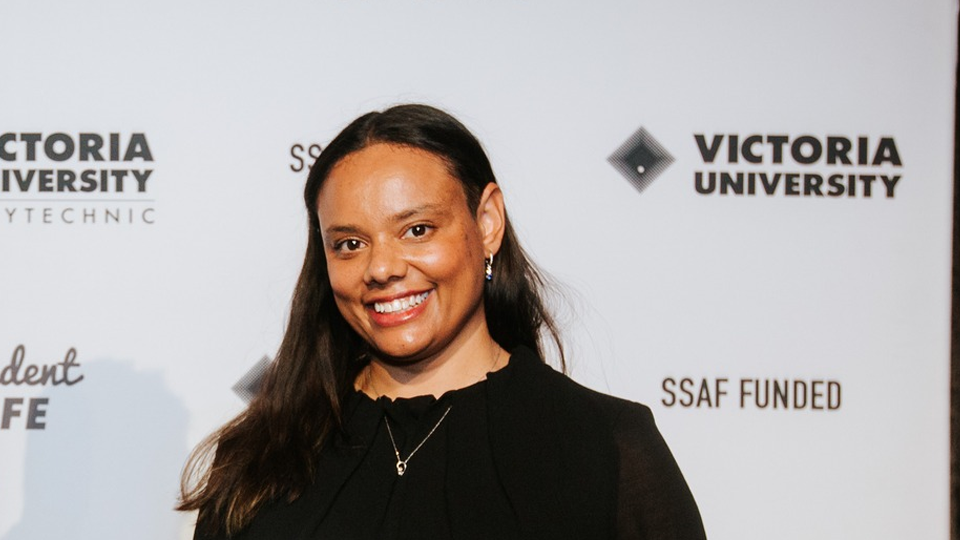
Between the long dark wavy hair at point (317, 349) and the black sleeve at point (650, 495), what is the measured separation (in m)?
0.32

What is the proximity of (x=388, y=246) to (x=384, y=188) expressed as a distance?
83 millimetres

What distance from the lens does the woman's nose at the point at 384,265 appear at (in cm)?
135

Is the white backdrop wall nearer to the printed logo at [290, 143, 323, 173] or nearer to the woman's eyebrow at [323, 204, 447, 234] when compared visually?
the printed logo at [290, 143, 323, 173]

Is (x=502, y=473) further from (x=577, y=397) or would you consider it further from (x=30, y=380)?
(x=30, y=380)

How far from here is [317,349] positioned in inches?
62.4

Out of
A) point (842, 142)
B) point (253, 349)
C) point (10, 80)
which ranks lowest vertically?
point (253, 349)

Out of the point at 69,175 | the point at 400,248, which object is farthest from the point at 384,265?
the point at 69,175

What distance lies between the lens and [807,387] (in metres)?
2.21

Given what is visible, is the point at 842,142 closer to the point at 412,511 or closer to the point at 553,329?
the point at 553,329

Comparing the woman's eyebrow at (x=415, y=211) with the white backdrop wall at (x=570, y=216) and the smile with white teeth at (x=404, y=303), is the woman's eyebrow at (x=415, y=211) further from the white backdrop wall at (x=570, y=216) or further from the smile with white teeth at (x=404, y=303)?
the white backdrop wall at (x=570, y=216)

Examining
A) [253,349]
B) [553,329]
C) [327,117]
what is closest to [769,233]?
[553,329]

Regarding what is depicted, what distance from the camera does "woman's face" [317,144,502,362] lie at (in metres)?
1.37

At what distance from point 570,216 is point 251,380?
0.81 metres

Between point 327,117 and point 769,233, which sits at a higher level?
point 327,117
